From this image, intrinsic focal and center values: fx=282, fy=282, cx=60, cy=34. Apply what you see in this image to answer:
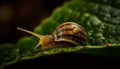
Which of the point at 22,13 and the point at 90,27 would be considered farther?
the point at 22,13

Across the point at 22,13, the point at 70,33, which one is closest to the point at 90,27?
the point at 70,33

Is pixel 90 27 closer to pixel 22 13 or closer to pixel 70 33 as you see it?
pixel 70 33

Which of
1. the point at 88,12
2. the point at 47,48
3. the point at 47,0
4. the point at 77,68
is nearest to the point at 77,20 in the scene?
the point at 88,12

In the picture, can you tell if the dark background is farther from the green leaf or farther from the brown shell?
the brown shell

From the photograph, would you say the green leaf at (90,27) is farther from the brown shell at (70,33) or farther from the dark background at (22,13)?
the dark background at (22,13)

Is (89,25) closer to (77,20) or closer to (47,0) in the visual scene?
(77,20)

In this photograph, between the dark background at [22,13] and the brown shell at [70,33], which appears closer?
the brown shell at [70,33]

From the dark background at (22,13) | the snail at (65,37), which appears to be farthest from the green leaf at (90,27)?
the dark background at (22,13)
